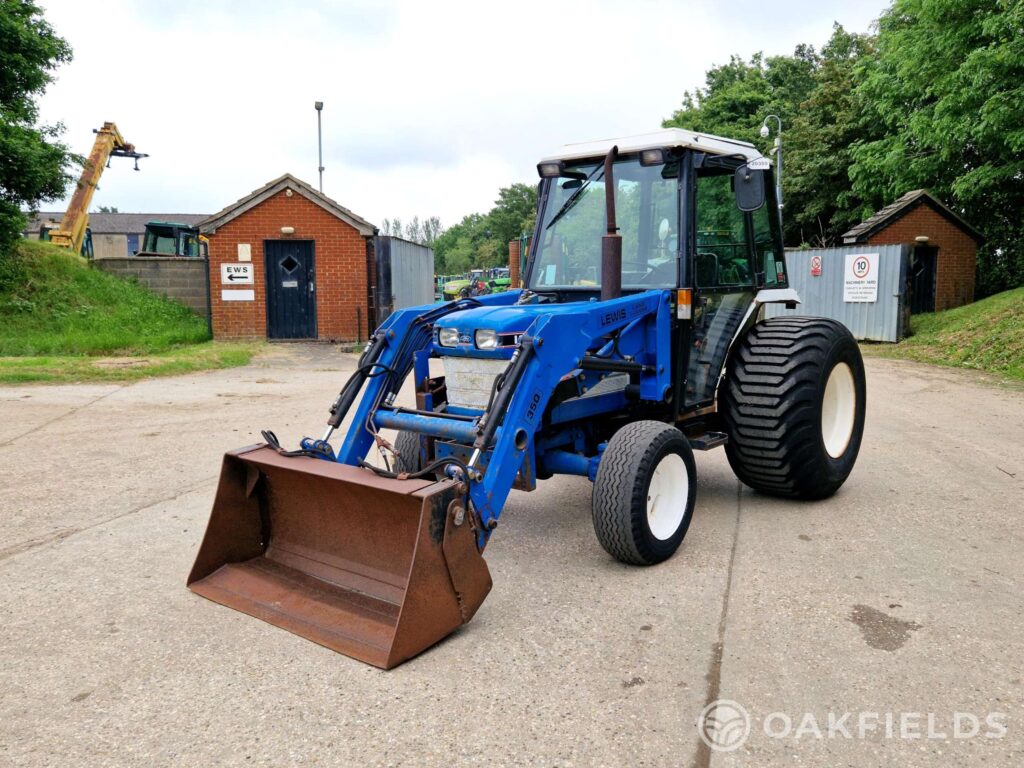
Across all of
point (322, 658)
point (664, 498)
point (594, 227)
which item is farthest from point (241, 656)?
point (594, 227)

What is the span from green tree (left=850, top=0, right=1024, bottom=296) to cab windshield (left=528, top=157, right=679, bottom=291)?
1301 cm

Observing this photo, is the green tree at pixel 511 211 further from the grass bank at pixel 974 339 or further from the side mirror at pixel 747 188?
the side mirror at pixel 747 188

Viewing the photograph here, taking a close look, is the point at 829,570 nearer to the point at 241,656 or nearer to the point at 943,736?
the point at 943,736

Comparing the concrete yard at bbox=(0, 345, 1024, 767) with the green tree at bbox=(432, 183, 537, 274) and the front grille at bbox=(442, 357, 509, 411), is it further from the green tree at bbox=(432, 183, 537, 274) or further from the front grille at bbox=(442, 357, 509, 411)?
the green tree at bbox=(432, 183, 537, 274)

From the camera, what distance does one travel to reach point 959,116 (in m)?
17.9

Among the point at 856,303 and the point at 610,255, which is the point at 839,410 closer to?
the point at 610,255

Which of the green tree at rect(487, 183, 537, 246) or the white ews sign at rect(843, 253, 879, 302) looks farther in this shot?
the green tree at rect(487, 183, 537, 246)

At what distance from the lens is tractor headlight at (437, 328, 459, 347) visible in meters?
4.81

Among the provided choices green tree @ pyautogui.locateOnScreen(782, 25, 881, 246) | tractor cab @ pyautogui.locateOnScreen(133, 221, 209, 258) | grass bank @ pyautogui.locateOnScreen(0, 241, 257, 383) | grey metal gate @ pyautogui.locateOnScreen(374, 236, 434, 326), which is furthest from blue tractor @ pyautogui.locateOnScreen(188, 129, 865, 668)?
green tree @ pyautogui.locateOnScreen(782, 25, 881, 246)

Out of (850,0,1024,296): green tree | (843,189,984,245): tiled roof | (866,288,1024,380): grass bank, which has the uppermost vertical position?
(850,0,1024,296): green tree

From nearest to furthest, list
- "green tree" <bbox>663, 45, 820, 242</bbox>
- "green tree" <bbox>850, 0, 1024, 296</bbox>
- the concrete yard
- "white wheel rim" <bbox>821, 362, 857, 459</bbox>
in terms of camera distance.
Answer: the concrete yard → "white wheel rim" <bbox>821, 362, 857, 459</bbox> → "green tree" <bbox>850, 0, 1024, 296</bbox> → "green tree" <bbox>663, 45, 820, 242</bbox>

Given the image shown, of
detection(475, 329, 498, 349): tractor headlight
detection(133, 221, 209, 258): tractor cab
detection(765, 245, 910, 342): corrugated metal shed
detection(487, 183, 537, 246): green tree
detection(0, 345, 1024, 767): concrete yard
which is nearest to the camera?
detection(0, 345, 1024, 767): concrete yard

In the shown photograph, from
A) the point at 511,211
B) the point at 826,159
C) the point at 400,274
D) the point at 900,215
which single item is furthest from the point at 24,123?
the point at 511,211

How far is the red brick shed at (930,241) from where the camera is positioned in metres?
20.8
